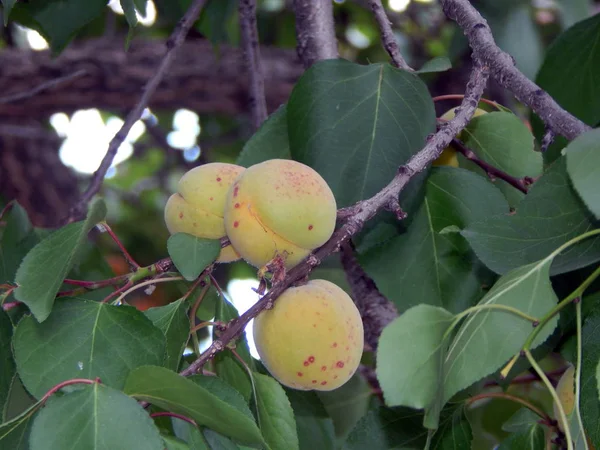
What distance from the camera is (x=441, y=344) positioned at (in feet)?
2.45

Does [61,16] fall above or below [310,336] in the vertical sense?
above

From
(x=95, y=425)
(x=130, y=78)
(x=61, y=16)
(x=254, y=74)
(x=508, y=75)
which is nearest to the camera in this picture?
(x=95, y=425)

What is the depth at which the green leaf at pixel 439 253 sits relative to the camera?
3.26 feet

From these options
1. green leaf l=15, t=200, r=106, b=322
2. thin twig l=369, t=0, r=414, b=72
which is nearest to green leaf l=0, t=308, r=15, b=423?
green leaf l=15, t=200, r=106, b=322

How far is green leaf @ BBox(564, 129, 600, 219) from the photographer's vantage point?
688 millimetres

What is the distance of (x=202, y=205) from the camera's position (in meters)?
0.90

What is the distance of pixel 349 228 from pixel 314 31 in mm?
609

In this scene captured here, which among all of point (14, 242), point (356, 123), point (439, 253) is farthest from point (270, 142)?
point (14, 242)

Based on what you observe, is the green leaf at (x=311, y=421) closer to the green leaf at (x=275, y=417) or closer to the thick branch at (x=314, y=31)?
the green leaf at (x=275, y=417)

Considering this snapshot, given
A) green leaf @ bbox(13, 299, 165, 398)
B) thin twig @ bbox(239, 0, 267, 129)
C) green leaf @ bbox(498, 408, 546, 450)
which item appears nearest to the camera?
green leaf @ bbox(13, 299, 165, 398)

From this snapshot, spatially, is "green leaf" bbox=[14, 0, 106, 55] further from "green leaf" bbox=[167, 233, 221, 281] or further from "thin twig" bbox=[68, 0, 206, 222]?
"green leaf" bbox=[167, 233, 221, 281]

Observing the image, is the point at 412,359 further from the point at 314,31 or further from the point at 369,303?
the point at 314,31

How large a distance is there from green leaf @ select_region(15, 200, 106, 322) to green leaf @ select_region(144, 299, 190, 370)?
12cm

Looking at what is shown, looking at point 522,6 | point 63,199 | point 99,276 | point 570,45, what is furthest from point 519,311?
point 63,199
